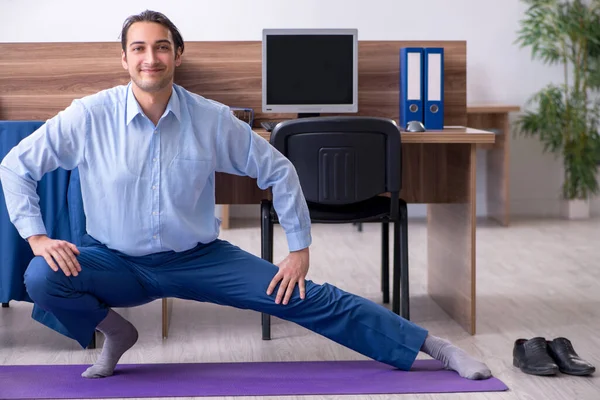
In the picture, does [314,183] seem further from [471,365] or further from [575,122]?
[575,122]

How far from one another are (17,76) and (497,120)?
3.20m

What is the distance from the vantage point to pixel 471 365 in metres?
2.46

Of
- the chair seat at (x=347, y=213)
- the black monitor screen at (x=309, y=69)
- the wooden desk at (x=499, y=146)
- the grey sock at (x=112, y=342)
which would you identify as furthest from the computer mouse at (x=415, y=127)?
the wooden desk at (x=499, y=146)

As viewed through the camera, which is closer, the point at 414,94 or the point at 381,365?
the point at 381,365

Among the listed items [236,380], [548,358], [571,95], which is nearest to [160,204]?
[236,380]

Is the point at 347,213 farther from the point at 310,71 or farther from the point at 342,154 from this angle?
the point at 310,71

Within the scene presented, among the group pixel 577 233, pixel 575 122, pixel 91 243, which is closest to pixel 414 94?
pixel 91 243

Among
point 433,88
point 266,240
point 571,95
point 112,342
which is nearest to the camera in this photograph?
point 112,342

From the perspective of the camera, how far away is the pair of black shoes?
8.21ft

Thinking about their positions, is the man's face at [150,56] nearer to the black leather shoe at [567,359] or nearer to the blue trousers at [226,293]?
the blue trousers at [226,293]

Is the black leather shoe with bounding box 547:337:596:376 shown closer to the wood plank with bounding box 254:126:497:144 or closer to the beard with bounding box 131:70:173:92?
the wood plank with bounding box 254:126:497:144

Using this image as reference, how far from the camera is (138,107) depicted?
235cm

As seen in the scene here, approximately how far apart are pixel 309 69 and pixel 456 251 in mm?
881

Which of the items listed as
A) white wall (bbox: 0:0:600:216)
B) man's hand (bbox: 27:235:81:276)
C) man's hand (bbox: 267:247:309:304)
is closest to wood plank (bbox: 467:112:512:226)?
white wall (bbox: 0:0:600:216)
